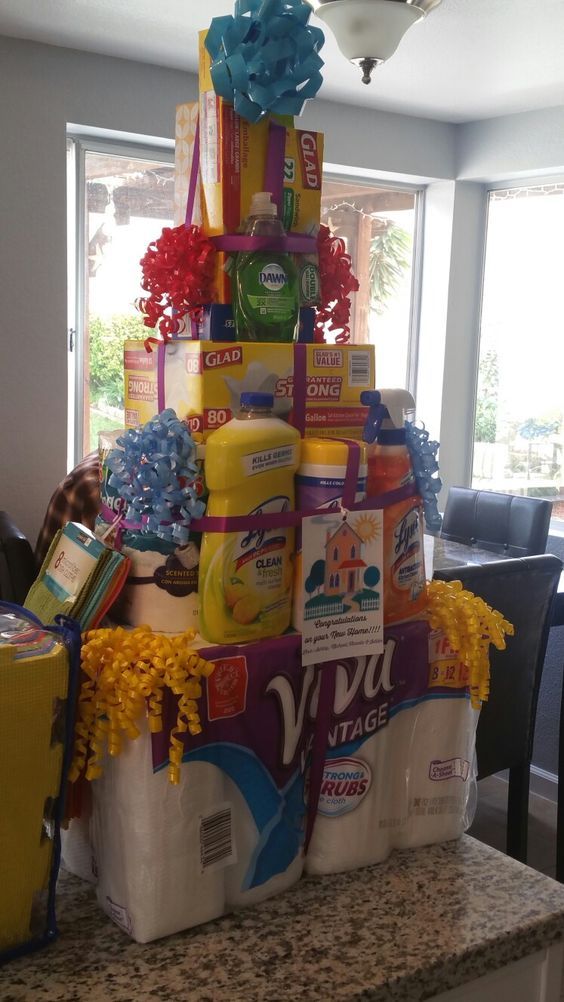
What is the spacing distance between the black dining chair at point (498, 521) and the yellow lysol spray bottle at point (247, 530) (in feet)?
8.46

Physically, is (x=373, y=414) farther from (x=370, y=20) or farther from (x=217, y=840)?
(x=370, y=20)

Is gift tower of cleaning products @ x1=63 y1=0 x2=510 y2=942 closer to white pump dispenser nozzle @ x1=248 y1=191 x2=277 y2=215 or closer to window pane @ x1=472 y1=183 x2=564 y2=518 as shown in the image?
white pump dispenser nozzle @ x1=248 y1=191 x2=277 y2=215

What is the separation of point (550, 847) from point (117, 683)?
235 centimetres

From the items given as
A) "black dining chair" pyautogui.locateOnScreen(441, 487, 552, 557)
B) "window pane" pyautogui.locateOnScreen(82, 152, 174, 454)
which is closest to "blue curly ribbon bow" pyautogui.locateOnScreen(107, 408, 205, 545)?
"black dining chair" pyautogui.locateOnScreen(441, 487, 552, 557)

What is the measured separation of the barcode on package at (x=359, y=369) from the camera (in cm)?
107

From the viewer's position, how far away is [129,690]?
0.84 meters

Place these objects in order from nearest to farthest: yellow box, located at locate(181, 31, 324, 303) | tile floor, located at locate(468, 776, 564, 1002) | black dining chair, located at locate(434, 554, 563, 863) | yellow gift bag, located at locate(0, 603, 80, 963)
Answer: yellow gift bag, located at locate(0, 603, 80, 963), yellow box, located at locate(181, 31, 324, 303), black dining chair, located at locate(434, 554, 563, 863), tile floor, located at locate(468, 776, 564, 1002)

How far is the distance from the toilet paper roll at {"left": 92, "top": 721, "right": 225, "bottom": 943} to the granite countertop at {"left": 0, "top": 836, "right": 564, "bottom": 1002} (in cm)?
2

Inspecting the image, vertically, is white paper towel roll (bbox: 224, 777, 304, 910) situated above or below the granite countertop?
above

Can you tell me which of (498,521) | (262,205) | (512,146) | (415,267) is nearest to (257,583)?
(262,205)

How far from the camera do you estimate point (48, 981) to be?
0.82 meters

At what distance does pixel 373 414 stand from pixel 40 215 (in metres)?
2.81

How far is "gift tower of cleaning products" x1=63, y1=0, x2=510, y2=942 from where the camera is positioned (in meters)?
0.88

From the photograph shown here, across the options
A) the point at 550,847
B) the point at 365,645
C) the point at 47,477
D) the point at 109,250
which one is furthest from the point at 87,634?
the point at 109,250
